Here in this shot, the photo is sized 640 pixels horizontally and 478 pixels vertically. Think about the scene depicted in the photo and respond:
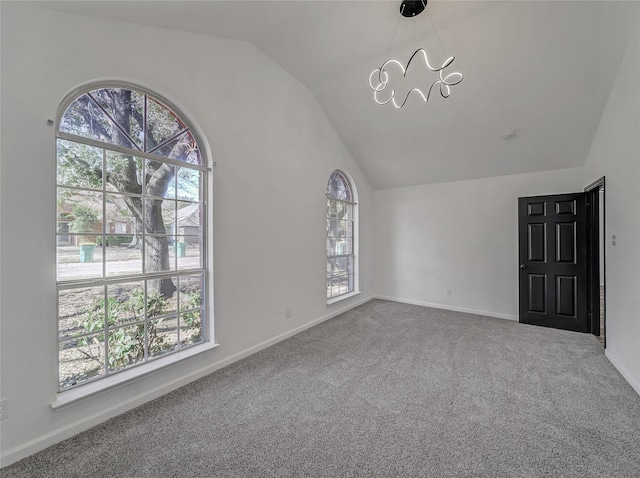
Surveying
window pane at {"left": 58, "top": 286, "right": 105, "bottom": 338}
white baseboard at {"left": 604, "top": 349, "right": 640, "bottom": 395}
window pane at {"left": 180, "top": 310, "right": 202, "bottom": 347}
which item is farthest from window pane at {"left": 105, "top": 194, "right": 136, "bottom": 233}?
white baseboard at {"left": 604, "top": 349, "right": 640, "bottom": 395}

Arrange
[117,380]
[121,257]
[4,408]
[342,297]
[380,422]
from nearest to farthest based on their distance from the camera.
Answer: [4,408] < [380,422] < [117,380] < [121,257] < [342,297]

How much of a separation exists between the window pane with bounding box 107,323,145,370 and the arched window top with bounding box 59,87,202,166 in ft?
4.80

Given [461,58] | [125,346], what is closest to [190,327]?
[125,346]

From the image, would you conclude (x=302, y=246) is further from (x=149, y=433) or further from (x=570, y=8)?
(x=570, y=8)

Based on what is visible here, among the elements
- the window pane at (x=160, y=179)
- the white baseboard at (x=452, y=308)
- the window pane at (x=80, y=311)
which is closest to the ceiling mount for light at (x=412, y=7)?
the window pane at (x=160, y=179)

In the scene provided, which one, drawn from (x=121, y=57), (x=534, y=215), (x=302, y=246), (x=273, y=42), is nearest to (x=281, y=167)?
(x=302, y=246)

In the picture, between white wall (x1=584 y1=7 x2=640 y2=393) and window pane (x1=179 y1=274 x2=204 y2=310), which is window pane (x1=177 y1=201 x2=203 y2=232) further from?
white wall (x1=584 y1=7 x2=640 y2=393)

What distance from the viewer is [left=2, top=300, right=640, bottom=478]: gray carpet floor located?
154cm

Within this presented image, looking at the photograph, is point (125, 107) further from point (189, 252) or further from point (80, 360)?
point (80, 360)

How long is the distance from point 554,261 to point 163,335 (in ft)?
16.6

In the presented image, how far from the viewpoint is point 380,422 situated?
1901 mm

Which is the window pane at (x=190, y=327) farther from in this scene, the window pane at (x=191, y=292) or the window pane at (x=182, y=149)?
the window pane at (x=182, y=149)

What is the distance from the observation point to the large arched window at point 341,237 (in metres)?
4.55

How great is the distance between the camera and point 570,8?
2.36m
